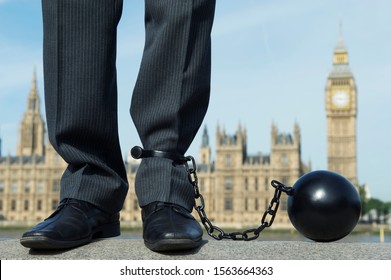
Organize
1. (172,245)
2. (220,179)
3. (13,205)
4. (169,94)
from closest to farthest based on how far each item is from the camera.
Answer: (172,245)
(169,94)
(220,179)
(13,205)

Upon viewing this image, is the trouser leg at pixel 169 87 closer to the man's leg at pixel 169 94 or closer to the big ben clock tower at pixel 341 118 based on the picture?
the man's leg at pixel 169 94

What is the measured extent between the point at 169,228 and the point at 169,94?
25 centimetres

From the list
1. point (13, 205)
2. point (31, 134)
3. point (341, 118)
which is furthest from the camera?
point (341, 118)

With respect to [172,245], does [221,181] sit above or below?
below

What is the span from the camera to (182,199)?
3.77 ft

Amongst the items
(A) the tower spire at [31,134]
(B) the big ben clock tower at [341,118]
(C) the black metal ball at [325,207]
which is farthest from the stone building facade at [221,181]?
(C) the black metal ball at [325,207]

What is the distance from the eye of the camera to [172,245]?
3.25ft

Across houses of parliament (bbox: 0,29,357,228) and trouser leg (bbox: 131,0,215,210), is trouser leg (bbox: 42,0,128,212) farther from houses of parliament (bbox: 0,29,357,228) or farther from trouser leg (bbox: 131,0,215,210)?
houses of parliament (bbox: 0,29,357,228)

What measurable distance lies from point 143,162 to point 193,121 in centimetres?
12

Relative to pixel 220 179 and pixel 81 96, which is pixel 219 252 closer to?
pixel 81 96

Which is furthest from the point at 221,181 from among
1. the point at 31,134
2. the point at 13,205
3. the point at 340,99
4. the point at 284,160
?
the point at 31,134

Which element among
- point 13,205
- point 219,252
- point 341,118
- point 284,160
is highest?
point 341,118

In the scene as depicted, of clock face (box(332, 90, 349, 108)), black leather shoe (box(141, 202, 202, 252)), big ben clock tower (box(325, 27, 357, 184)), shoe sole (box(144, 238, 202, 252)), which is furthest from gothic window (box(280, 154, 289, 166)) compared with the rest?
shoe sole (box(144, 238, 202, 252))

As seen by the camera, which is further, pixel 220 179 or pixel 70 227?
pixel 220 179
